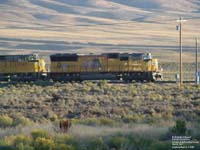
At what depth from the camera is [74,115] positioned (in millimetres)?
28141

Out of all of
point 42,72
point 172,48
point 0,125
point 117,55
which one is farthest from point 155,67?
point 172,48

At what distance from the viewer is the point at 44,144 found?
15.9 meters

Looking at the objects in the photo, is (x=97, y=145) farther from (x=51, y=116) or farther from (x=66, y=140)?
(x=51, y=116)

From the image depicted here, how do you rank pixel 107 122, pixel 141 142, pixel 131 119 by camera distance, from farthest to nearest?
pixel 131 119, pixel 107 122, pixel 141 142

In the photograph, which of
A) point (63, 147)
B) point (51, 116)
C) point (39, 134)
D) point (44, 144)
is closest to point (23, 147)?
point (44, 144)

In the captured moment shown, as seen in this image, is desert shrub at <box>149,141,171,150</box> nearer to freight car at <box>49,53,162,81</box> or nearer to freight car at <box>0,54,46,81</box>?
freight car at <box>49,53,162,81</box>

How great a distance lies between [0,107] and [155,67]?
28378 mm

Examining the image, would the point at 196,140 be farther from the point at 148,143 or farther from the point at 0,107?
the point at 0,107

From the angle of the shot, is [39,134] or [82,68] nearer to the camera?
[39,134]

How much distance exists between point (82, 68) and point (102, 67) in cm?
189

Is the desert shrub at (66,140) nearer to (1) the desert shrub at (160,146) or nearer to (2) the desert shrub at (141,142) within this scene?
(2) the desert shrub at (141,142)

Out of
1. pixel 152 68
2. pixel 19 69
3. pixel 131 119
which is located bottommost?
pixel 131 119

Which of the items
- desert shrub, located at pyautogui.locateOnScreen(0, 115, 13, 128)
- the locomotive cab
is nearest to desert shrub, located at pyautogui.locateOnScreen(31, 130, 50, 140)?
desert shrub, located at pyautogui.locateOnScreen(0, 115, 13, 128)

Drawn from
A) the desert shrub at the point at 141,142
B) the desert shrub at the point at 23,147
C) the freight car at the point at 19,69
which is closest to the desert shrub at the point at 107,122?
the desert shrub at the point at 141,142
